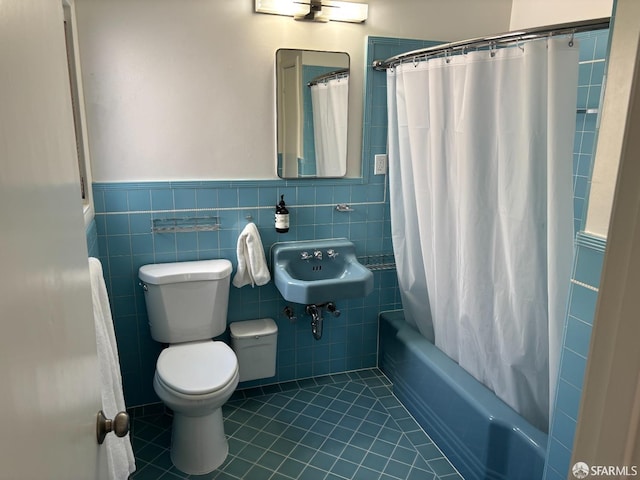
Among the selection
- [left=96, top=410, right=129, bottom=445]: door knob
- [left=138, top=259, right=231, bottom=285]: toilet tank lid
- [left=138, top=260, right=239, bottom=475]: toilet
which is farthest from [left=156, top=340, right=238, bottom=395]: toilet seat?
[left=96, top=410, right=129, bottom=445]: door knob

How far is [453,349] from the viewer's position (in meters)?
2.46

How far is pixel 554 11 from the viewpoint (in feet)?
8.35

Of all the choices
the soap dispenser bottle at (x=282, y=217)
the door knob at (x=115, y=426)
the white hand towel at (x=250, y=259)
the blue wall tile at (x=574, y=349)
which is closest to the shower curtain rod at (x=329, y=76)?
the soap dispenser bottle at (x=282, y=217)

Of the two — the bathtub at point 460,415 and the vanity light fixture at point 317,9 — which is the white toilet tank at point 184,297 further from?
the vanity light fixture at point 317,9

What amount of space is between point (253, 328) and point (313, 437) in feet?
2.17

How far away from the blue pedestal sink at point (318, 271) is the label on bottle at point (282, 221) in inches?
4.5

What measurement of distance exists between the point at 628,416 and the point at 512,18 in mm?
2909

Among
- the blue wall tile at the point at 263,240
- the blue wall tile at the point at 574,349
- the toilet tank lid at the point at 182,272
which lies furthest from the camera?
the blue wall tile at the point at 263,240

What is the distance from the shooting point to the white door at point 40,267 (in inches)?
21.3

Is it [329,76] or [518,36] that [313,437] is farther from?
[518,36]

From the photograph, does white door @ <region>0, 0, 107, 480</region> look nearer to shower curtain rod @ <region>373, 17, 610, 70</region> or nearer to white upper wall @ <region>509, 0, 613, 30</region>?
shower curtain rod @ <region>373, 17, 610, 70</region>

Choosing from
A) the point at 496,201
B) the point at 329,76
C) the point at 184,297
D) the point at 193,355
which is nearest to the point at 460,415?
the point at 496,201

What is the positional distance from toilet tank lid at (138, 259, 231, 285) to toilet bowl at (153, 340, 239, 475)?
349 mm

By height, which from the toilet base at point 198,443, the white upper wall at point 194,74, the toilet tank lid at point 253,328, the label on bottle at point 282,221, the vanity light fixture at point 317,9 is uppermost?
the vanity light fixture at point 317,9
